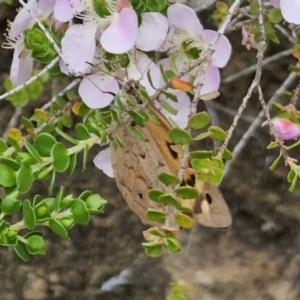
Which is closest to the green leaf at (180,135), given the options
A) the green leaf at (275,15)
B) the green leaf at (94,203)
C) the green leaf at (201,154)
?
the green leaf at (201,154)

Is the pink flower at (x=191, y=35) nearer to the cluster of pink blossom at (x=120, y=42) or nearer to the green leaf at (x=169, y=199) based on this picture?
the cluster of pink blossom at (x=120, y=42)

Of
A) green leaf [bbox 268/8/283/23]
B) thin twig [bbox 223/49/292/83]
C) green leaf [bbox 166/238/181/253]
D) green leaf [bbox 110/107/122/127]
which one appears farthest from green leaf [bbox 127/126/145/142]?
thin twig [bbox 223/49/292/83]

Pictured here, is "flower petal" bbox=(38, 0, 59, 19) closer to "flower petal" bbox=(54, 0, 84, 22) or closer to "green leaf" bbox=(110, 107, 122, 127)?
"flower petal" bbox=(54, 0, 84, 22)

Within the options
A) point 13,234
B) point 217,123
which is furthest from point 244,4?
point 13,234

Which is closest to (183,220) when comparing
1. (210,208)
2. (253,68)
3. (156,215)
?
(156,215)

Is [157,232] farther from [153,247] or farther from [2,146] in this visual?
[2,146]

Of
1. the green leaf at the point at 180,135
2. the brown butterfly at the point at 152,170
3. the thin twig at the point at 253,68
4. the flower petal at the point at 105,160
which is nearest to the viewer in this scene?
the green leaf at the point at 180,135

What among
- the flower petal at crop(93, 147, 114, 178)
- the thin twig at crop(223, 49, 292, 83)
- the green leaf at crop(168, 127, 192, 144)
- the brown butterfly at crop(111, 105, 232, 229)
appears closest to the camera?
the green leaf at crop(168, 127, 192, 144)
